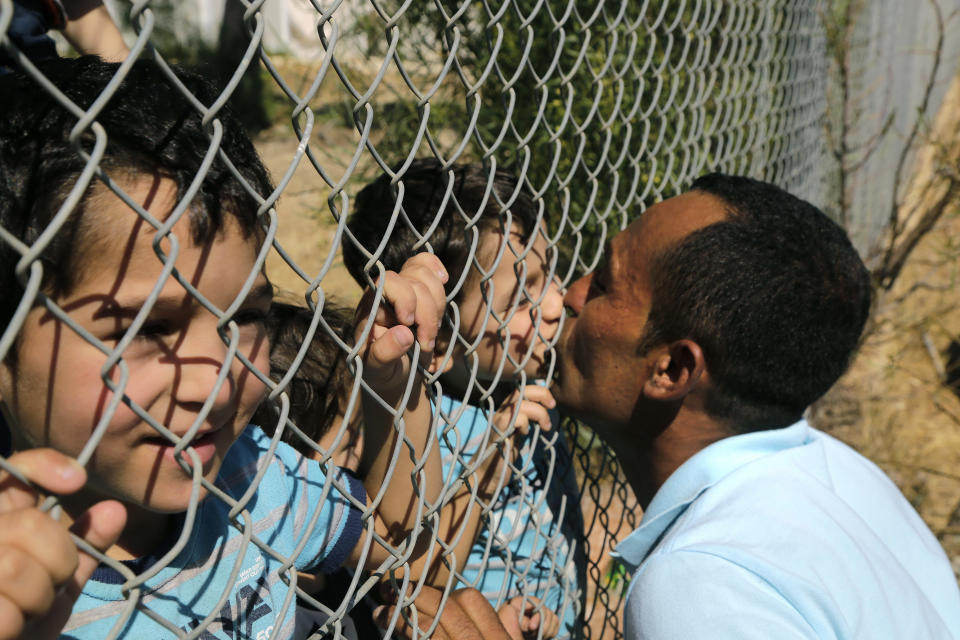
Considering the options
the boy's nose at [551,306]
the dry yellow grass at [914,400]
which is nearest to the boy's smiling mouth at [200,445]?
the boy's nose at [551,306]

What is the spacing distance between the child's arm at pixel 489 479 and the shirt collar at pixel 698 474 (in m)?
0.34

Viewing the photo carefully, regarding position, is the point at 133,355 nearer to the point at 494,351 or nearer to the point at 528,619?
the point at 494,351

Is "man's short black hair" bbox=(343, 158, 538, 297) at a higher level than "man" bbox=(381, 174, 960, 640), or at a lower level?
higher

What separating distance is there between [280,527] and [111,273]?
63 centimetres

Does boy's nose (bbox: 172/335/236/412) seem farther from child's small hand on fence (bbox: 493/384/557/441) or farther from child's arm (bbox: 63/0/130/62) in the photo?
child's arm (bbox: 63/0/130/62)

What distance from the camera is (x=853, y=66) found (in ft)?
17.1

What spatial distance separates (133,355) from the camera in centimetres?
95

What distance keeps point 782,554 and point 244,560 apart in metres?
0.95

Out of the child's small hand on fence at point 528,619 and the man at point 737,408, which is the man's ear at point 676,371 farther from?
the child's small hand on fence at point 528,619

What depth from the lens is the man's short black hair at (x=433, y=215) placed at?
1.96 metres

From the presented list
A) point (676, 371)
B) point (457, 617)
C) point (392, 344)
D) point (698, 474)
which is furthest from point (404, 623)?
point (676, 371)

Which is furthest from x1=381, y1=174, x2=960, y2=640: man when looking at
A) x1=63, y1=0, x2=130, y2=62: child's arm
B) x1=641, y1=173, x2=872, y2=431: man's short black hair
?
x1=63, y1=0, x2=130, y2=62: child's arm

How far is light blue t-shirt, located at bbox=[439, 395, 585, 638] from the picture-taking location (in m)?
1.91

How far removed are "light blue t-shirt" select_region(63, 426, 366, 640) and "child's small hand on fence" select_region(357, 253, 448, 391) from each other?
19cm
